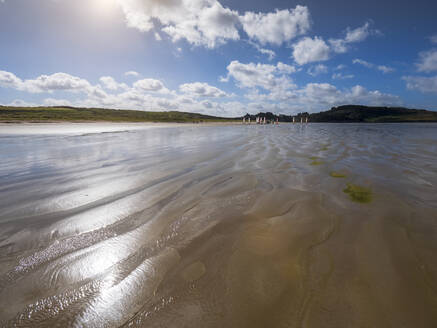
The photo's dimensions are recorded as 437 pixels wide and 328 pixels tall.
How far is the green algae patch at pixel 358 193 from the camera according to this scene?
12.3ft

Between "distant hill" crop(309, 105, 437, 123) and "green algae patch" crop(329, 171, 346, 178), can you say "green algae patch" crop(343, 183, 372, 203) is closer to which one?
"green algae patch" crop(329, 171, 346, 178)

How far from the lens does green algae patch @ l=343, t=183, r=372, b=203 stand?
375 centimetres

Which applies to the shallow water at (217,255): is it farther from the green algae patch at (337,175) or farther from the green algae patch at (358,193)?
Result: the green algae patch at (337,175)

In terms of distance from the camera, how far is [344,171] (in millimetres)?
5926

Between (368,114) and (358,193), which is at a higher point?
(368,114)

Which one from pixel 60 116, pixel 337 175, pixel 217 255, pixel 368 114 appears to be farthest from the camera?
pixel 368 114

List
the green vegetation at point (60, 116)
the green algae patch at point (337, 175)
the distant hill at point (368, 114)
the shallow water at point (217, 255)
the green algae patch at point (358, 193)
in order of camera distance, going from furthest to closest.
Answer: the distant hill at point (368, 114)
the green vegetation at point (60, 116)
the green algae patch at point (337, 175)
the green algae patch at point (358, 193)
the shallow water at point (217, 255)

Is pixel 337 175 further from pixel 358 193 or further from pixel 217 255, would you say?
A: pixel 217 255

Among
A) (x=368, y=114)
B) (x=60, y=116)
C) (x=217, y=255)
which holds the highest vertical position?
(x=368, y=114)

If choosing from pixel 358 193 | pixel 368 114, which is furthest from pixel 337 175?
pixel 368 114

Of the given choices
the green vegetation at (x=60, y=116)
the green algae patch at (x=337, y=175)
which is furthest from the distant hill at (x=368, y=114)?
the green algae patch at (x=337, y=175)

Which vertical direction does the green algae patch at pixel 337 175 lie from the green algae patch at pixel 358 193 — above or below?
below

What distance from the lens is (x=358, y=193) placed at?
4.07 m

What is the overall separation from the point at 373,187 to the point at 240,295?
4.40 m
